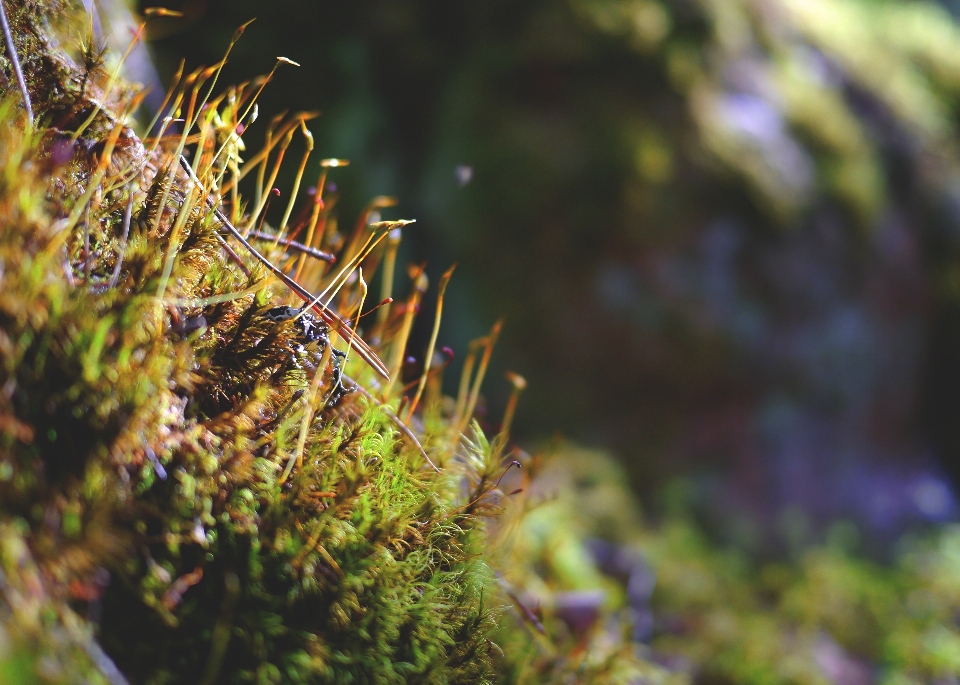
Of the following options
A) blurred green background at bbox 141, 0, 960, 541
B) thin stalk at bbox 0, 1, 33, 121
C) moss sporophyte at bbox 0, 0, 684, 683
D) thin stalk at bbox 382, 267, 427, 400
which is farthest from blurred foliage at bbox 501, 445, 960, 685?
thin stalk at bbox 0, 1, 33, 121

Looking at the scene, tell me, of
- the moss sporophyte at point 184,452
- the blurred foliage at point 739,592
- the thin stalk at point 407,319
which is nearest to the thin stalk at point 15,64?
the moss sporophyte at point 184,452

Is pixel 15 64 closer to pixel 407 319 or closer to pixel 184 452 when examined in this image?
pixel 184 452

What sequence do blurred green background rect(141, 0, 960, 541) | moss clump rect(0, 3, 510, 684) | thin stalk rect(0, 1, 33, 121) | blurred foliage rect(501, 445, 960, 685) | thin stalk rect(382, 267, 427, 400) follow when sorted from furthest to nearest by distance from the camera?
blurred green background rect(141, 0, 960, 541) → blurred foliage rect(501, 445, 960, 685) → thin stalk rect(382, 267, 427, 400) → thin stalk rect(0, 1, 33, 121) → moss clump rect(0, 3, 510, 684)

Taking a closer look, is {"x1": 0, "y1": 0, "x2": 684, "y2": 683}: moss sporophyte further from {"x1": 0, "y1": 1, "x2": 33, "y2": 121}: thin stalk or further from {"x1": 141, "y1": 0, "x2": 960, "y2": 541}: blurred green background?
{"x1": 141, "y1": 0, "x2": 960, "y2": 541}: blurred green background

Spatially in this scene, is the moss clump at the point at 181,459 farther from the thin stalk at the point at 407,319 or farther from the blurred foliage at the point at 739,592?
the blurred foliage at the point at 739,592

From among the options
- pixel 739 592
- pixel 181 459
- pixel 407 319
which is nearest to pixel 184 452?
pixel 181 459

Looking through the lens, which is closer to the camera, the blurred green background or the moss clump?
the moss clump
